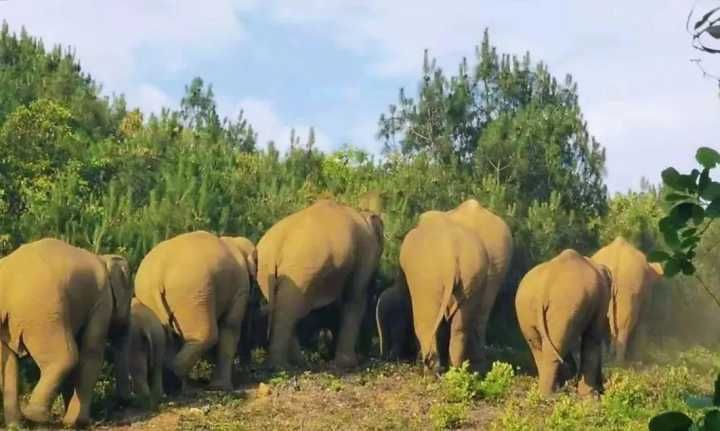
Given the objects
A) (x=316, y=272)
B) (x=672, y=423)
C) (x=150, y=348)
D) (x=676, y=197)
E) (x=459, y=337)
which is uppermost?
(x=316, y=272)

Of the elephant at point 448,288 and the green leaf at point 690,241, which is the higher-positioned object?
the elephant at point 448,288

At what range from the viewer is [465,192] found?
22.1 metres

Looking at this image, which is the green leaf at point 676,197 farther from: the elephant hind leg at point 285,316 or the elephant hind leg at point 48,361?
the elephant hind leg at point 285,316

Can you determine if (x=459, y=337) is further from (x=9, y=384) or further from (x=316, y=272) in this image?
(x=9, y=384)

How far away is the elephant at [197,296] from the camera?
13266 millimetres

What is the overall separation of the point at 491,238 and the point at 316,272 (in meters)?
3.01

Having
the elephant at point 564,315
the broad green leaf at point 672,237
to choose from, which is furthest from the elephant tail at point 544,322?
the broad green leaf at point 672,237

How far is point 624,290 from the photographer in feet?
66.1

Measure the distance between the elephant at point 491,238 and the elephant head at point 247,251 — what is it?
7.89 feet

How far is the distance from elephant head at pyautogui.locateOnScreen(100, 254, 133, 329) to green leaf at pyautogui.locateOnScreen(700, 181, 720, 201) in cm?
1021

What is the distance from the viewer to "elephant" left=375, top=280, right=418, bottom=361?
16469 millimetres

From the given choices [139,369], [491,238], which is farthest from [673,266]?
[491,238]

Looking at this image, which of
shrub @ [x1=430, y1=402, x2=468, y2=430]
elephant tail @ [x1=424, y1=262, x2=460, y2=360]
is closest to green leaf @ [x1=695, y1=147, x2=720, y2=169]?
shrub @ [x1=430, y1=402, x2=468, y2=430]

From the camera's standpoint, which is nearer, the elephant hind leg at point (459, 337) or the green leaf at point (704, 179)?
the green leaf at point (704, 179)
